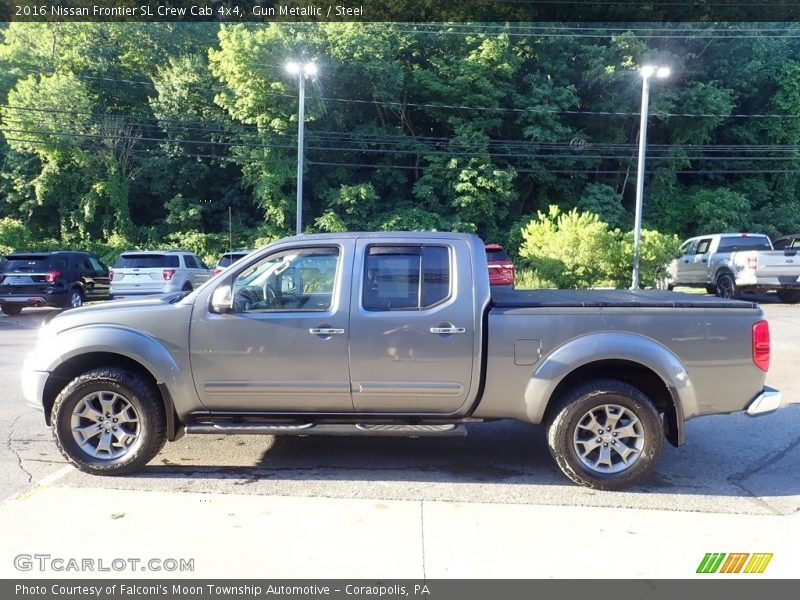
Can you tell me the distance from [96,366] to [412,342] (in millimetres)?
2522

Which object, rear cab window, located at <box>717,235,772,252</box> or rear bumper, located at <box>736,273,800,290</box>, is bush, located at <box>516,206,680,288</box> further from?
rear bumper, located at <box>736,273,800,290</box>

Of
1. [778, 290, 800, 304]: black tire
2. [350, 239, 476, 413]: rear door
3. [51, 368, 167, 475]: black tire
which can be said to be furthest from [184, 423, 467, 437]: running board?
[778, 290, 800, 304]: black tire

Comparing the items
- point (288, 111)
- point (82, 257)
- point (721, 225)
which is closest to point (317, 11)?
point (288, 111)

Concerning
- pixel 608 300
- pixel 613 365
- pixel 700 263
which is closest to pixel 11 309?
pixel 608 300

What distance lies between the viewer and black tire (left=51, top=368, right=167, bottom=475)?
4.85m

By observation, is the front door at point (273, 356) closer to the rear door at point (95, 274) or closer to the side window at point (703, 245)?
the rear door at point (95, 274)

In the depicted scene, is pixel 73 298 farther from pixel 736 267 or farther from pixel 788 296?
pixel 788 296

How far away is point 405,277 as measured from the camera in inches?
195

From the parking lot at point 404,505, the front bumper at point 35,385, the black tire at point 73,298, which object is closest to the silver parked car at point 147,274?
the black tire at point 73,298

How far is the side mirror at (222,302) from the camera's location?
4.86m

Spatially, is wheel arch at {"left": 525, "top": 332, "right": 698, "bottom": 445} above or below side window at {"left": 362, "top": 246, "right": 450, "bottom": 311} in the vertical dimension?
below

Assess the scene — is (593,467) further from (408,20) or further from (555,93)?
(408,20)

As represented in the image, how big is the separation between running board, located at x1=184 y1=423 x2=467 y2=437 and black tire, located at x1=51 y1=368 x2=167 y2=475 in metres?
0.39
